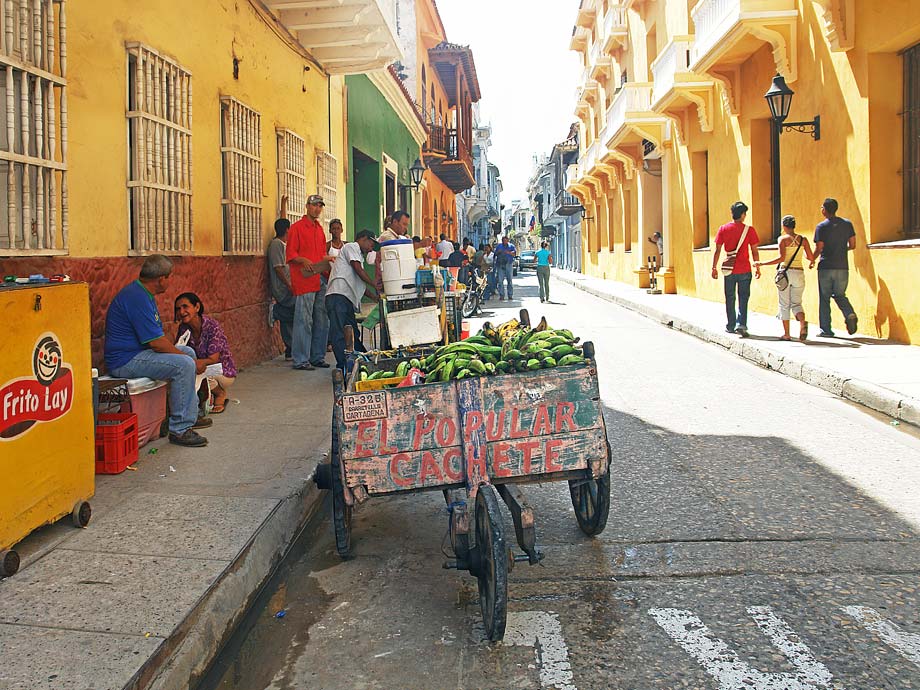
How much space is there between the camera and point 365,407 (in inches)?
139

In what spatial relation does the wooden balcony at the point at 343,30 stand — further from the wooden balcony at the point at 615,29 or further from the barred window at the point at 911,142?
the wooden balcony at the point at 615,29

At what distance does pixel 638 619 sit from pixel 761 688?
2.03 feet

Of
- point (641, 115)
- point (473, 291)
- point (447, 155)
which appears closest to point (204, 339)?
point (473, 291)

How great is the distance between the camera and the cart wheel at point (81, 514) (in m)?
4.16

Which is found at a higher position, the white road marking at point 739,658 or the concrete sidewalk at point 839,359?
the concrete sidewalk at point 839,359

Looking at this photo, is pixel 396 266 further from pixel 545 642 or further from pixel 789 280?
pixel 545 642

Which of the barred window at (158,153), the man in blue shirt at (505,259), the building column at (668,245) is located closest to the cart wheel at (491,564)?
the barred window at (158,153)

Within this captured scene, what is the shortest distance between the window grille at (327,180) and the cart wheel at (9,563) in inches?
370

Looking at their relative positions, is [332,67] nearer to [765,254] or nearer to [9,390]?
[765,254]

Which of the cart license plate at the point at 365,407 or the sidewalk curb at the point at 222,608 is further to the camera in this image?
the cart license plate at the point at 365,407

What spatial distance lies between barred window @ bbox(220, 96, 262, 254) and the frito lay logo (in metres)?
4.91

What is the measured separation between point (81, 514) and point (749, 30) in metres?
12.3

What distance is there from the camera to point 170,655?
2988 millimetres

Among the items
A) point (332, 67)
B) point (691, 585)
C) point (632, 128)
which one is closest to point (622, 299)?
point (632, 128)
